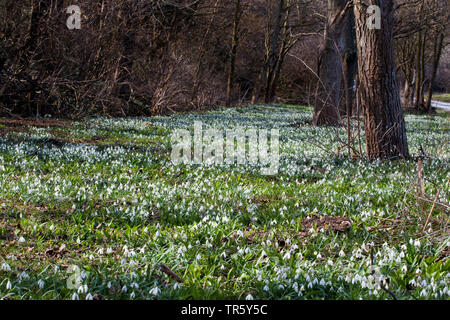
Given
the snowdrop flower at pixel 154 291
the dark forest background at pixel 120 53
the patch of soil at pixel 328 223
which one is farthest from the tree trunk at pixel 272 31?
the snowdrop flower at pixel 154 291

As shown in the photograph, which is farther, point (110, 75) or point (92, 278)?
point (110, 75)

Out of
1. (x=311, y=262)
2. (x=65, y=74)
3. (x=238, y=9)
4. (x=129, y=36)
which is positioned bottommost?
(x=311, y=262)

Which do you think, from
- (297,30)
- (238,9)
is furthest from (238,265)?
(297,30)

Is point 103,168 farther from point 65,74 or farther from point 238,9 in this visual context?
point 238,9

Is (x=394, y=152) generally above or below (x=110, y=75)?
below

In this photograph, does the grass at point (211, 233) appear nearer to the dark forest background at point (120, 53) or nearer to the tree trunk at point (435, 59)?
the dark forest background at point (120, 53)

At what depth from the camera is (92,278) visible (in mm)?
Result: 3391

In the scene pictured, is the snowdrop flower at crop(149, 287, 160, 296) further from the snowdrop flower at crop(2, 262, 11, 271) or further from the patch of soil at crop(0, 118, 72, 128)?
the patch of soil at crop(0, 118, 72, 128)

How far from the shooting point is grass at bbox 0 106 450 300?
3.30 metres

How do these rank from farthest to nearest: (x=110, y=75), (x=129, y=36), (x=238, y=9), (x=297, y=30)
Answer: (x=297, y=30), (x=238, y=9), (x=129, y=36), (x=110, y=75)

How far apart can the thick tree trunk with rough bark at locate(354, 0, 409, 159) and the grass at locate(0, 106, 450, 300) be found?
1.35 m

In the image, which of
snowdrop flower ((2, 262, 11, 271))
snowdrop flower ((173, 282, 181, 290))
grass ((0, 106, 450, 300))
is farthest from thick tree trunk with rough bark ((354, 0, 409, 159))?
snowdrop flower ((2, 262, 11, 271))

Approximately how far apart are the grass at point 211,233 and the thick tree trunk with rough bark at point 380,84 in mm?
1346

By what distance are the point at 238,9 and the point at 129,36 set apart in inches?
448
